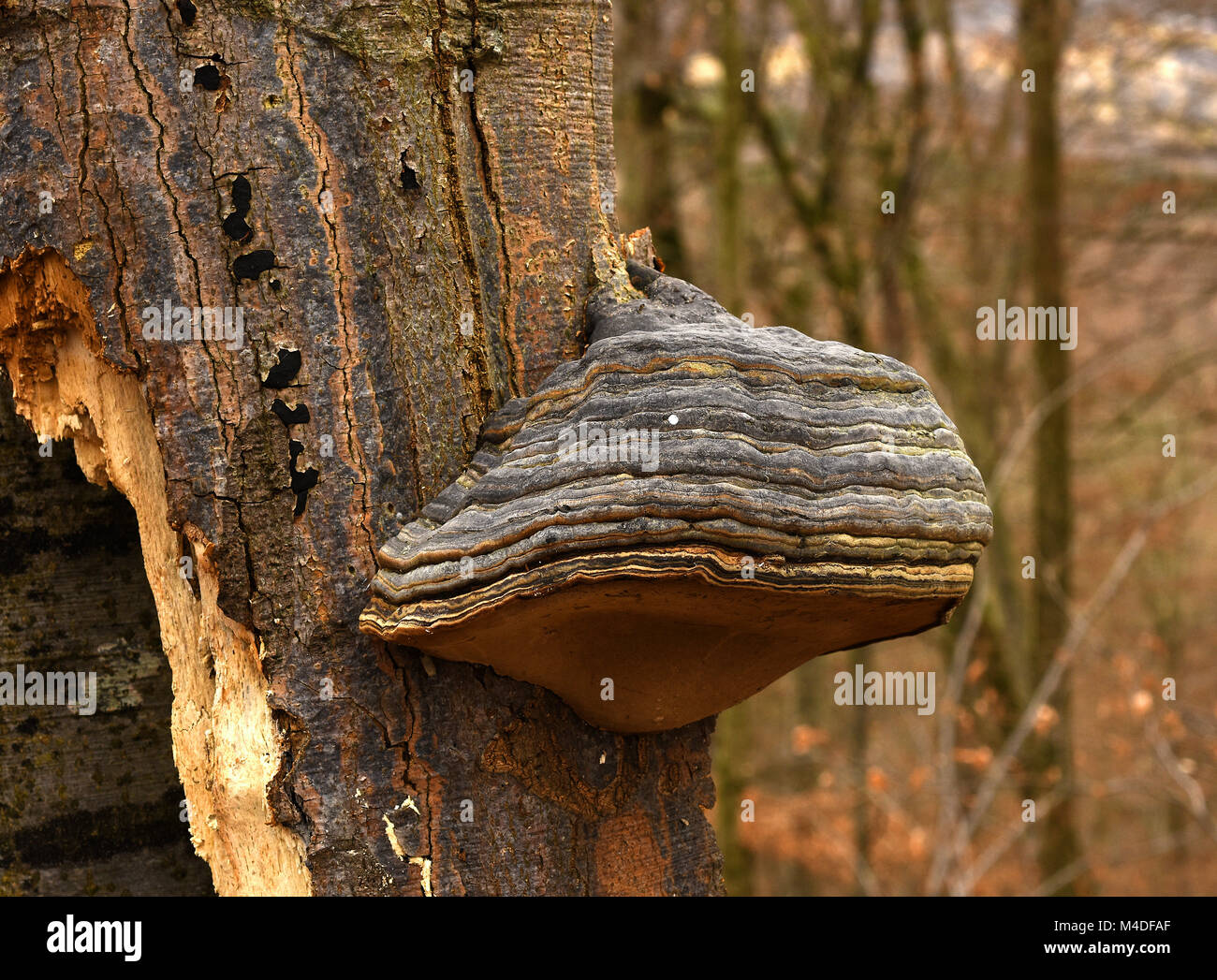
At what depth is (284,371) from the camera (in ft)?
6.37

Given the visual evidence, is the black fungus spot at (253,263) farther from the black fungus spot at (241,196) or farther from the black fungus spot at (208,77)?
the black fungus spot at (208,77)

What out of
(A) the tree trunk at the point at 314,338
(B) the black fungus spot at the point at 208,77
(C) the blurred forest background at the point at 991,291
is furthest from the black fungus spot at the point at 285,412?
(C) the blurred forest background at the point at 991,291

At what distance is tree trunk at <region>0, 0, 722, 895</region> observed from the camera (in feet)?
6.31

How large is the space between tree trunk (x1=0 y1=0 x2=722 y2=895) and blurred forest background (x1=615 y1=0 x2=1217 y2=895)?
494cm

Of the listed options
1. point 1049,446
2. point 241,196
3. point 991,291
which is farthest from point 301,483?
point 991,291

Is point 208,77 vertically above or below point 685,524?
above

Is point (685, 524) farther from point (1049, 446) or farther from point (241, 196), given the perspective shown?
point (1049, 446)

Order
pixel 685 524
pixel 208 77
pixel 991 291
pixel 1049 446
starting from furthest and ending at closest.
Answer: pixel 991 291
pixel 1049 446
pixel 208 77
pixel 685 524

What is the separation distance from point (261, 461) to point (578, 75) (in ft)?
3.25

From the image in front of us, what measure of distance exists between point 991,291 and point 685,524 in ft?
33.8

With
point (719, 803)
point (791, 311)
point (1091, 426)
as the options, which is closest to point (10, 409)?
point (719, 803)

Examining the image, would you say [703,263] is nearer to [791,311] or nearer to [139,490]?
[791,311]

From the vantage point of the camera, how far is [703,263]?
391 inches

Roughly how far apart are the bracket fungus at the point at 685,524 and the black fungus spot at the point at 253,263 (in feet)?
1.56
